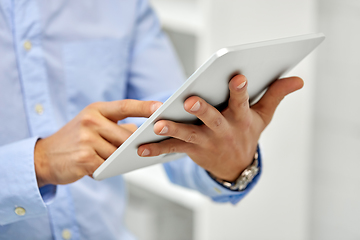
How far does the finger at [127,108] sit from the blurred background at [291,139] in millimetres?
693

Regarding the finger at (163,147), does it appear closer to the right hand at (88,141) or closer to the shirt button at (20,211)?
the right hand at (88,141)

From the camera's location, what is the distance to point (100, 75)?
698 mm

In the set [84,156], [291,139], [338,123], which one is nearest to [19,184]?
A: [84,156]

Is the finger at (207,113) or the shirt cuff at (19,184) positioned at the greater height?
the finger at (207,113)

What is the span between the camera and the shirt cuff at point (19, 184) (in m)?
0.48

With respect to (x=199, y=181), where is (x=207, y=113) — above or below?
above

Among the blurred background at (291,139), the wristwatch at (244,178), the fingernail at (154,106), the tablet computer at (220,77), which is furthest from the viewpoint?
the blurred background at (291,139)

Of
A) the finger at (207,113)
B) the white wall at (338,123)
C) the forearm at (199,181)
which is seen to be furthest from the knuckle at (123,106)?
the white wall at (338,123)

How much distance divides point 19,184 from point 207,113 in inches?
11.2

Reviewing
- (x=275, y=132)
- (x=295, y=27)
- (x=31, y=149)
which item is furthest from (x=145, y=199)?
(x=31, y=149)

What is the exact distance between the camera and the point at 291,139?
1206mm

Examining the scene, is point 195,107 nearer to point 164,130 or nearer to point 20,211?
point 164,130

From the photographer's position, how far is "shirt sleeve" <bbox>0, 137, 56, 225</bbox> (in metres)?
0.48

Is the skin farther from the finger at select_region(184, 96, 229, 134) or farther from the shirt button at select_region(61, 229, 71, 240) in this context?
the shirt button at select_region(61, 229, 71, 240)
